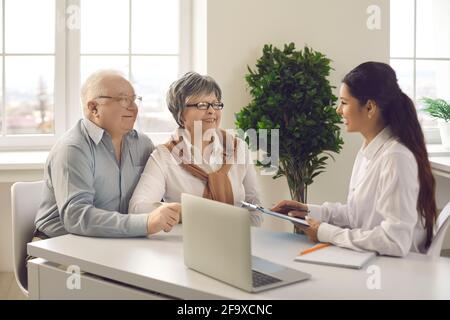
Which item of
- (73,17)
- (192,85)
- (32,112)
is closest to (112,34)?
(73,17)

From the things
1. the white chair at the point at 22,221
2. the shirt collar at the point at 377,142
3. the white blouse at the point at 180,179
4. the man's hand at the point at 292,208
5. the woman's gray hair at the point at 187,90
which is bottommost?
the white chair at the point at 22,221

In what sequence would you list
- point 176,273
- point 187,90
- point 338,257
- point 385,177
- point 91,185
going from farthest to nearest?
1. point 187,90
2. point 91,185
3. point 385,177
4. point 338,257
5. point 176,273

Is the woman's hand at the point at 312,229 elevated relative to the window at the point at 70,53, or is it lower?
lower

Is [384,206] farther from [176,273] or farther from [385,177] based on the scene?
[176,273]

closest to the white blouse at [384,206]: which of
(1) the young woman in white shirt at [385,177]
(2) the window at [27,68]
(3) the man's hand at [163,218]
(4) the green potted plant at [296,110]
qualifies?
(1) the young woman in white shirt at [385,177]

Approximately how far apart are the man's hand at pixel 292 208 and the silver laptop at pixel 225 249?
52 cm

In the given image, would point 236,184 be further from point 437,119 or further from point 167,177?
point 437,119

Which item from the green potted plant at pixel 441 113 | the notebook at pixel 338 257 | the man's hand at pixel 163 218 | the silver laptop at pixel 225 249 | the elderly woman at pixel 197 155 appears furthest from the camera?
the green potted plant at pixel 441 113

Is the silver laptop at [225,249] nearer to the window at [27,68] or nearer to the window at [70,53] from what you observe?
the window at [70,53]

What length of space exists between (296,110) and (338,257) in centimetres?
201

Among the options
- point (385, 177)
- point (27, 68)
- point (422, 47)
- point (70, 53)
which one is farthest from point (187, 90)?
point (422, 47)

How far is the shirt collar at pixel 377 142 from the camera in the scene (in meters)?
2.19

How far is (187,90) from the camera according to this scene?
2.67 m

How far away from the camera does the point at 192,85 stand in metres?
2.66
